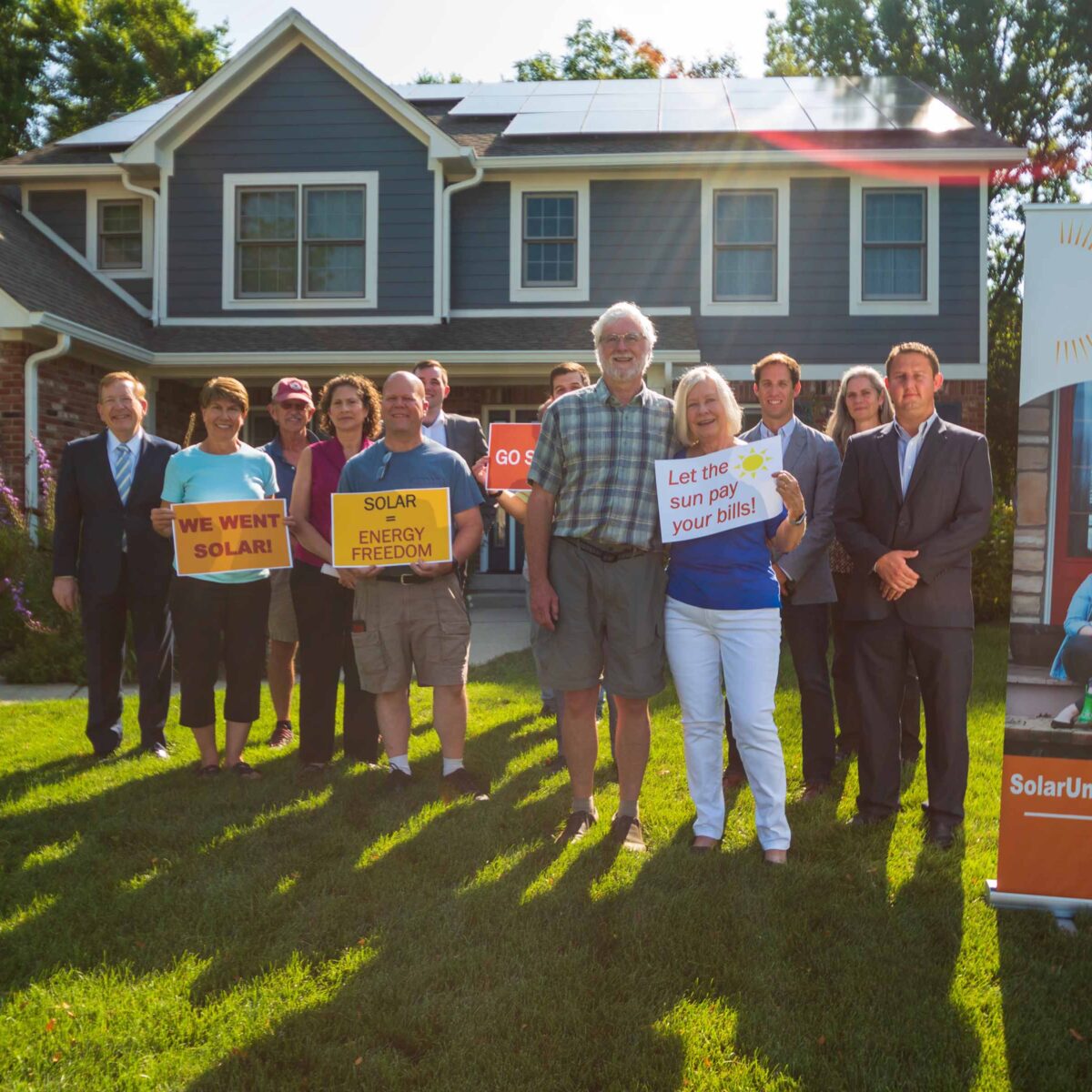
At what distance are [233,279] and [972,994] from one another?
1323cm

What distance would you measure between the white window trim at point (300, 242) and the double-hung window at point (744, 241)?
14.9 ft

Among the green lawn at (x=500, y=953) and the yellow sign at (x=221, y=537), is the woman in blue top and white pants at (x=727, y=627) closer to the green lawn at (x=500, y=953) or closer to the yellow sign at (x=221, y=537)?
the green lawn at (x=500, y=953)

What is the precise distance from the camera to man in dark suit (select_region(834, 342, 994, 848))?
4.46 m

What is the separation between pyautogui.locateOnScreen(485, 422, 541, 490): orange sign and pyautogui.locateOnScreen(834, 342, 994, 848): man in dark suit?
175 cm

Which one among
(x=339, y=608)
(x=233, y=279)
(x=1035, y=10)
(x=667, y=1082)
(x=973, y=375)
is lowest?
(x=667, y=1082)

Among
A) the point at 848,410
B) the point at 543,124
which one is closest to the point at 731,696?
the point at 848,410

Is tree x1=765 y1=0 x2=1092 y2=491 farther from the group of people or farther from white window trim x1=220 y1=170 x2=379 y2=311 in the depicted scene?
the group of people

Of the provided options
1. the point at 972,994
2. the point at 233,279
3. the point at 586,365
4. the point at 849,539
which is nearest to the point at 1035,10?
the point at 586,365

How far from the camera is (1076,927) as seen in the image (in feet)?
12.2

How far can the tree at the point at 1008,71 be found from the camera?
90.6ft

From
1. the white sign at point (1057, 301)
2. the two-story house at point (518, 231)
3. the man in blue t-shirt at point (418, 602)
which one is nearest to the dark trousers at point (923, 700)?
the white sign at point (1057, 301)

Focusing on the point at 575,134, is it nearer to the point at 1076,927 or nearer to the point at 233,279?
the point at 233,279

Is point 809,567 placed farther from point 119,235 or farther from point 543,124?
point 119,235

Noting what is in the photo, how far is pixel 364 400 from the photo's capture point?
5.77 metres
